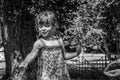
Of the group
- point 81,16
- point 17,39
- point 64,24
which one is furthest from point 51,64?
point 81,16

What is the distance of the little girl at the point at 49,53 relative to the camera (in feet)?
12.8

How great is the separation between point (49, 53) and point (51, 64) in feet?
0.57

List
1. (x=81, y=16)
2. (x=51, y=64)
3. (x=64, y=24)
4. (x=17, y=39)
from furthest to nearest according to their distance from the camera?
(x=81, y=16)
(x=64, y=24)
(x=17, y=39)
(x=51, y=64)

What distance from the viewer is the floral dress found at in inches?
154

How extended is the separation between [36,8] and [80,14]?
8.26 ft

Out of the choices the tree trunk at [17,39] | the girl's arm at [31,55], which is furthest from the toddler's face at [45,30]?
the tree trunk at [17,39]

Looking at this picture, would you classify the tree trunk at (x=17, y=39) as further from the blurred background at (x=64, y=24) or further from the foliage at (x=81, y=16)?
the foliage at (x=81, y=16)

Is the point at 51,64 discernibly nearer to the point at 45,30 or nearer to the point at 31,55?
the point at 31,55

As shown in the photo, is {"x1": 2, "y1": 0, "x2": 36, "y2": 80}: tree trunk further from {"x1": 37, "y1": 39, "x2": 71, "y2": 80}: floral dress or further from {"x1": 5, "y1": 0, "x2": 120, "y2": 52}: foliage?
{"x1": 37, "y1": 39, "x2": 71, "y2": 80}: floral dress

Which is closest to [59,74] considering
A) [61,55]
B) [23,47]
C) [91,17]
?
[61,55]

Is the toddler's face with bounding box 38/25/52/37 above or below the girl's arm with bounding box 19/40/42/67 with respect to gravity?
above

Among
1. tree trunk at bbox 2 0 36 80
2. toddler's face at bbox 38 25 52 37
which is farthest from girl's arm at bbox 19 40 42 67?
tree trunk at bbox 2 0 36 80

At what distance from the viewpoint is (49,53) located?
3982 mm

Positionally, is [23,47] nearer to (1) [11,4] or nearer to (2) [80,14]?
(1) [11,4]
